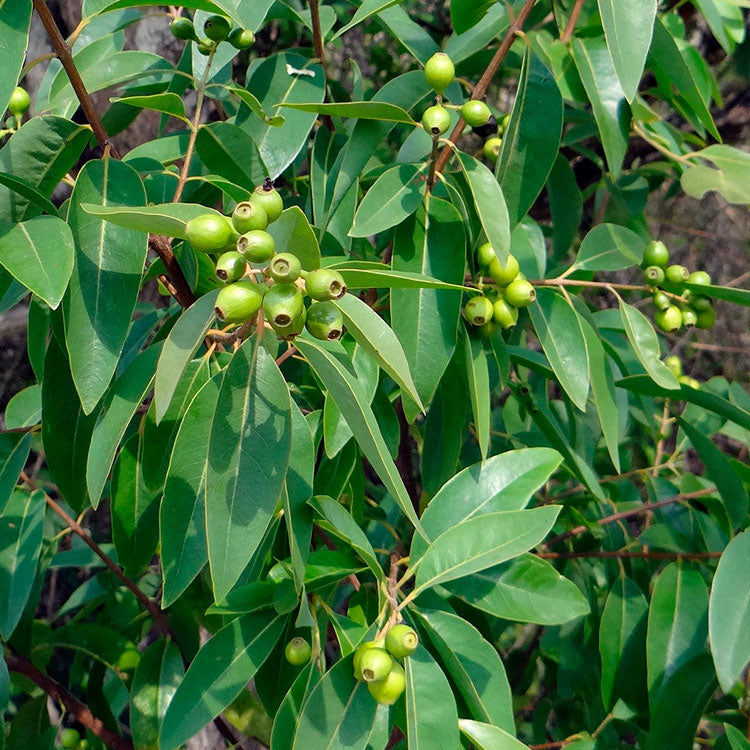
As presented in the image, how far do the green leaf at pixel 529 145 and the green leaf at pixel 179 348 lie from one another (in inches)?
21.4

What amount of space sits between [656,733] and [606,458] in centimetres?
113

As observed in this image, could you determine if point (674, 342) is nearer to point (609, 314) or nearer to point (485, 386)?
point (609, 314)

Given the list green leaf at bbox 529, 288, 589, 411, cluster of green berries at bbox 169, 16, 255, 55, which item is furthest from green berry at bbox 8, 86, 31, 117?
green leaf at bbox 529, 288, 589, 411

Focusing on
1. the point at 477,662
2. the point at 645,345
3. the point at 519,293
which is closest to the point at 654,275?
the point at 645,345

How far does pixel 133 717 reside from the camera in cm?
131

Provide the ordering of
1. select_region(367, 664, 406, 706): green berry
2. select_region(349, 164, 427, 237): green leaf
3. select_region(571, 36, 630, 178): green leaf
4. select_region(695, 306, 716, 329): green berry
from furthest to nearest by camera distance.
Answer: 1. select_region(695, 306, 716, 329): green berry
2. select_region(571, 36, 630, 178): green leaf
3. select_region(349, 164, 427, 237): green leaf
4. select_region(367, 664, 406, 706): green berry

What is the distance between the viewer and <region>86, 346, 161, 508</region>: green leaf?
0.84m

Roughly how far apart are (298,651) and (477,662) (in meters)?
0.23

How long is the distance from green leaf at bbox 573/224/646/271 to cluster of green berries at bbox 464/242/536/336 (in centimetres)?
20

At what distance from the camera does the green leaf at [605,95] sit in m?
1.24

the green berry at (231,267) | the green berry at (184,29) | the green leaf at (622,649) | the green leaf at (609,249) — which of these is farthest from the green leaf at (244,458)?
the green leaf at (622,649)

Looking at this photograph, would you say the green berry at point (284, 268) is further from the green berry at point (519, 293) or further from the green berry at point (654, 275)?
the green berry at point (654, 275)

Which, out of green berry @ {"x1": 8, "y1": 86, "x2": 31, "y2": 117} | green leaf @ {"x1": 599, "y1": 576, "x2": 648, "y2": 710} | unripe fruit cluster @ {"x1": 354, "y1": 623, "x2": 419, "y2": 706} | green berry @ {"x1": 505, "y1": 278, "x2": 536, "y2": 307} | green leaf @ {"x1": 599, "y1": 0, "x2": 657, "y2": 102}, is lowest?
green leaf @ {"x1": 599, "y1": 576, "x2": 648, "y2": 710}

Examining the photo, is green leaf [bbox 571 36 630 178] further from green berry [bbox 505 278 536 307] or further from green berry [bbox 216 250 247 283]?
green berry [bbox 216 250 247 283]
